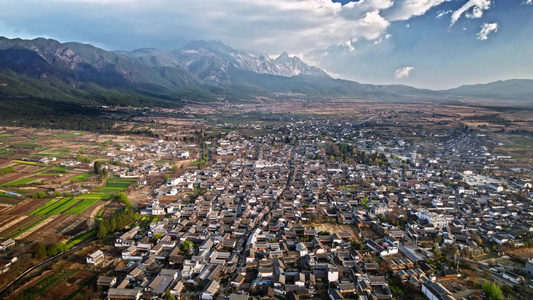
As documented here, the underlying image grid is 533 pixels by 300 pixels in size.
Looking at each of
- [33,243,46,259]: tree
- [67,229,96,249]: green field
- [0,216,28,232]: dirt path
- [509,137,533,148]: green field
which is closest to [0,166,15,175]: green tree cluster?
[0,216,28,232]: dirt path

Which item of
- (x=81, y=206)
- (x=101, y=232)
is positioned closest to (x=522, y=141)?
(x=101, y=232)

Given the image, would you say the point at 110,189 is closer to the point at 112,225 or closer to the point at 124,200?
the point at 124,200

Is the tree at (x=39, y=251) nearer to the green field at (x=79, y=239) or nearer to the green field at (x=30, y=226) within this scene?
the green field at (x=79, y=239)

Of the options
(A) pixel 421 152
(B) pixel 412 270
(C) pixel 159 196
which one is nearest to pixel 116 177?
(C) pixel 159 196

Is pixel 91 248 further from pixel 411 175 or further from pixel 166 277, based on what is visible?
pixel 411 175

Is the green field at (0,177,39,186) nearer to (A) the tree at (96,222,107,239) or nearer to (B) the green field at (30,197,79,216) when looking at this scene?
(B) the green field at (30,197,79,216)
